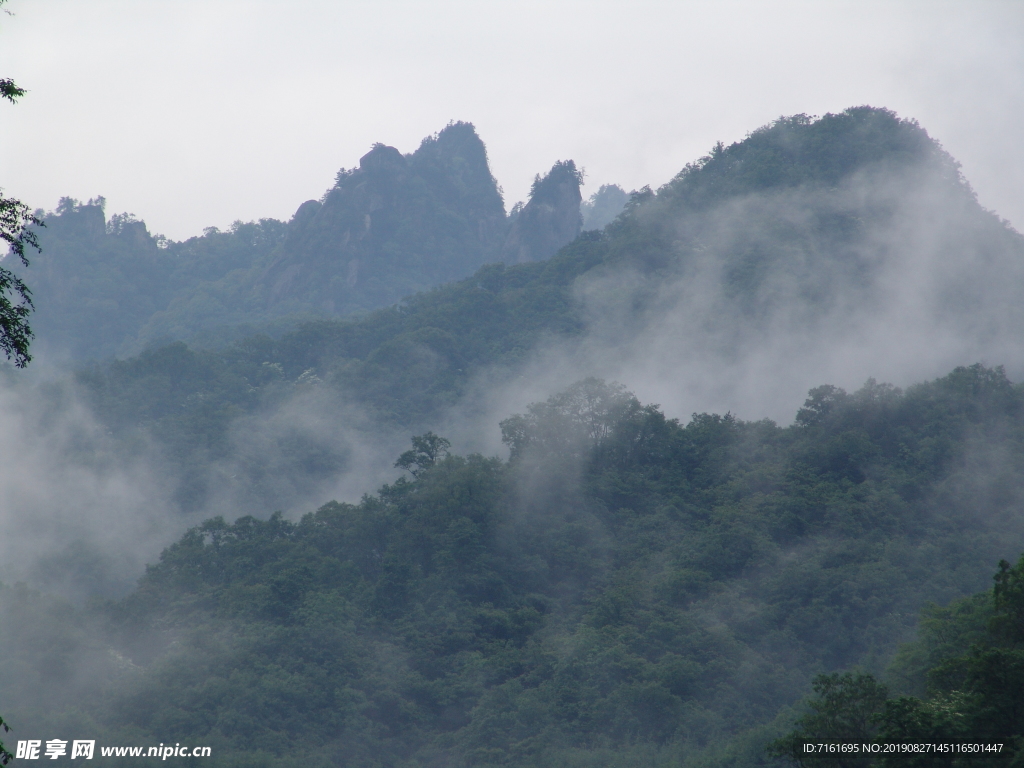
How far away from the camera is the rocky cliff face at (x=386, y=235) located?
76438 mm

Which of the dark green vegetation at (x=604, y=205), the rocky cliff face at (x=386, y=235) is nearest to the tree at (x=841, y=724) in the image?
the rocky cliff face at (x=386, y=235)

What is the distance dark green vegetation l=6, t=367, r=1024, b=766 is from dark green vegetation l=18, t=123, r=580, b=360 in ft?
120

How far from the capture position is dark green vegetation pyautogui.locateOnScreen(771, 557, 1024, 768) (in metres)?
12.6

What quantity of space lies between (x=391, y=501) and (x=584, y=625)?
9.88 m

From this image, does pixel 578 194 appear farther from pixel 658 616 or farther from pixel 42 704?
pixel 42 704

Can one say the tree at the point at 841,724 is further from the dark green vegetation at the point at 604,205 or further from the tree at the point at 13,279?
the dark green vegetation at the point at 604,205

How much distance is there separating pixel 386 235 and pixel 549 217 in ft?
47.4

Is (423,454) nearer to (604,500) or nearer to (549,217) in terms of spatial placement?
(604,500)

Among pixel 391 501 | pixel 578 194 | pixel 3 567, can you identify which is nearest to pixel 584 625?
pixel 391 501

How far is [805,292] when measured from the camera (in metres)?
49.5

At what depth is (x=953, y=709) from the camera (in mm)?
13039

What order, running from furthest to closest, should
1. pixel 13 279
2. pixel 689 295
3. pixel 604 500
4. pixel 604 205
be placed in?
pixel 604 205 → pixel 689 295 → pixel 604 500 → pixel 13 279

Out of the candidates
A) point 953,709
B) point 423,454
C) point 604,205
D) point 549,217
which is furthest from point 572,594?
point 604,205

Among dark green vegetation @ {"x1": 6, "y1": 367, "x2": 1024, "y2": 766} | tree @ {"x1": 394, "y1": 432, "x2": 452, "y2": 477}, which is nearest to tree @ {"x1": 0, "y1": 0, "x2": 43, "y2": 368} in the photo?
dark green vegetation @ {"x1": 6, "y1": 367, "x2": 1024, "y2": 766}
